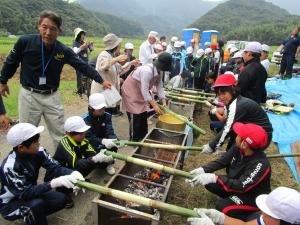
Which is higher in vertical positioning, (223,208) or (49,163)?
(49,163)

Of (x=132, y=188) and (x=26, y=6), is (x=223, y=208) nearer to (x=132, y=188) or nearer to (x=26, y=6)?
(x=132, y=188)

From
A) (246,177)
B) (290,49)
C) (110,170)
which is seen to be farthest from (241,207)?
(290,49)

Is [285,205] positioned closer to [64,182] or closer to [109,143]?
[64,182]

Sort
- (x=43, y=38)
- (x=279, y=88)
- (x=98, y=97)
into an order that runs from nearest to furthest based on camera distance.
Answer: (x=43, y=38) → (x=98, y=97) → (x=279, y=88)

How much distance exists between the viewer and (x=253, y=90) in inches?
206

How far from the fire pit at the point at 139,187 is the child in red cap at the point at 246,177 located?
25.4 inches

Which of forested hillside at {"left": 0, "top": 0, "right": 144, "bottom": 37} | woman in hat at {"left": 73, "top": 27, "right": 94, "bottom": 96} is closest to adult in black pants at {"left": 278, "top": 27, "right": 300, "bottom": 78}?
woman in hat at {"left": 73, "top": 27, "right": 94, "bottom": 96}

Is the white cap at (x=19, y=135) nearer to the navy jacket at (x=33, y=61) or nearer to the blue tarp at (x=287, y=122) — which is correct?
the navy jacket at (x=33, y=61)

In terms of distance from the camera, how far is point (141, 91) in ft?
16.8

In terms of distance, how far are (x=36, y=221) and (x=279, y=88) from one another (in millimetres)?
10716

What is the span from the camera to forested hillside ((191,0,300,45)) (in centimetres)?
5294

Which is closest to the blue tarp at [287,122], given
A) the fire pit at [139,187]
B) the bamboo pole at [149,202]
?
the fire pit at [139,187]

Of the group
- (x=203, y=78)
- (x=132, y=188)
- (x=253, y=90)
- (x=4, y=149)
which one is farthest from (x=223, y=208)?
(x=203, y=78)

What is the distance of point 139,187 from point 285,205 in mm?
2210
